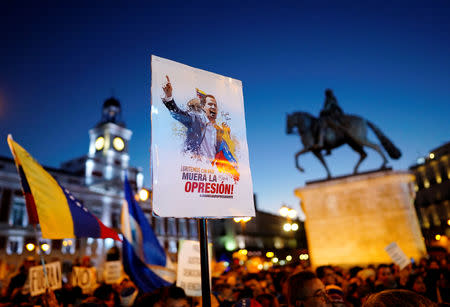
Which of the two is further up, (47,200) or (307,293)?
(47,200)

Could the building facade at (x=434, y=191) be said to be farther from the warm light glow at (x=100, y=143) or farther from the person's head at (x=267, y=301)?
the warm light glow at (x=100, y=143)

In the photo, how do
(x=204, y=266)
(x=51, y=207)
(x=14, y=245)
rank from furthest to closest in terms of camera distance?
(x=14, y=245), (x=51, y=207), (x=204, y=266)

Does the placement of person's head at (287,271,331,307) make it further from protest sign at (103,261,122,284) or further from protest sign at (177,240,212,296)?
protest sign at (103,261,122,284)

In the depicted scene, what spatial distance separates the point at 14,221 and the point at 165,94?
→ 46905 mm

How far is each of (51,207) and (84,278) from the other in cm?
477

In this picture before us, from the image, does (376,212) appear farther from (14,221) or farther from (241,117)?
(14,221)

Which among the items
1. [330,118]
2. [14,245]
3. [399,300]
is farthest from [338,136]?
[14,245]

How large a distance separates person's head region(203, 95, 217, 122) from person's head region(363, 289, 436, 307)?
1655 mm

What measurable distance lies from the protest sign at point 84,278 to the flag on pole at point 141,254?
211cm

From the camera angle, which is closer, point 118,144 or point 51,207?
point 51,207

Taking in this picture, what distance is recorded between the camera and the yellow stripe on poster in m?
4.40

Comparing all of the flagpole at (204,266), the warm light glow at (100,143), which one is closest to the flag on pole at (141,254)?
the flagpole at (204,266)

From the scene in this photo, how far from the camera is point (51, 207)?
4605 mm

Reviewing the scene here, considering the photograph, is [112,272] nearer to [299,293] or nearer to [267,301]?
[267,301]
